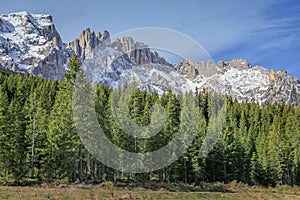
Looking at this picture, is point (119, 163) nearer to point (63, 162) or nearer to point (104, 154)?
point (104, 154)

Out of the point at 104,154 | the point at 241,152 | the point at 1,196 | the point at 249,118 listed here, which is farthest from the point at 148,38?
the point at 249,118

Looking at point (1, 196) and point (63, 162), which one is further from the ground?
point (63, 162)

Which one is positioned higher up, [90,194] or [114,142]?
[114,142]

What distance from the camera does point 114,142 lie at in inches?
1905

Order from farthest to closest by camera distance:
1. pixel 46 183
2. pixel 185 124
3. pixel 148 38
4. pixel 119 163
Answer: pixel 185 124 → pixel 119 163 → pixel 46 183 → pixel 148 38

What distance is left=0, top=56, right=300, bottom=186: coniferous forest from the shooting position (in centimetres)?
4194

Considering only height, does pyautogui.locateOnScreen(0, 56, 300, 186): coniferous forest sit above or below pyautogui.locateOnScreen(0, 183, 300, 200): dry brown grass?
above

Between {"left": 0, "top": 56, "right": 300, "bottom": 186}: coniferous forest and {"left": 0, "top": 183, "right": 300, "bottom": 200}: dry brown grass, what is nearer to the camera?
{"left": 0, "top": 183, "right": 300, "bottom": 200}: dry brown grass

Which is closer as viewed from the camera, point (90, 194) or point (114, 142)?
point (90, 194)

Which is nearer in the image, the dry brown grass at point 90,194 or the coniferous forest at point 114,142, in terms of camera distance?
the dry brown grass at point 90,194

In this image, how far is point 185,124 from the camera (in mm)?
54156

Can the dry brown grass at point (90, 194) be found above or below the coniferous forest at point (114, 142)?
below

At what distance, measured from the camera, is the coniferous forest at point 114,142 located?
41.9 meters

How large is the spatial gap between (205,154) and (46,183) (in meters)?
26.1
